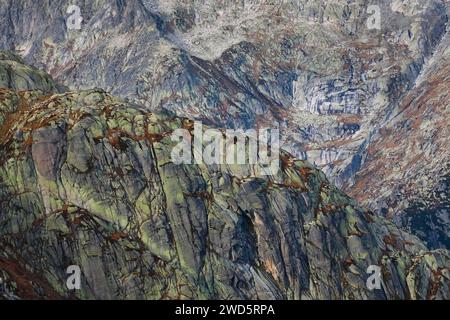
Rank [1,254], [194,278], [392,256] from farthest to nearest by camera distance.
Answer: [392,256]
[194,278]
[1,254]

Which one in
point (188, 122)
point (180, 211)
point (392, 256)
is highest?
point (188, 122)

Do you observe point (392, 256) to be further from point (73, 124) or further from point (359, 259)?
point (73, 124)

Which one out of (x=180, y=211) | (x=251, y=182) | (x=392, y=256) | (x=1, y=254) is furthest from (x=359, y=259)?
(x=1, y=254)

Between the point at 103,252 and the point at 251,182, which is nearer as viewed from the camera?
the point at 103,252

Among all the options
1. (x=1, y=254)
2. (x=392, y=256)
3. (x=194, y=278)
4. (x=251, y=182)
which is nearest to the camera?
(x=1, y=254)

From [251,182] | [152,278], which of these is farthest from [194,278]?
[251,182]
